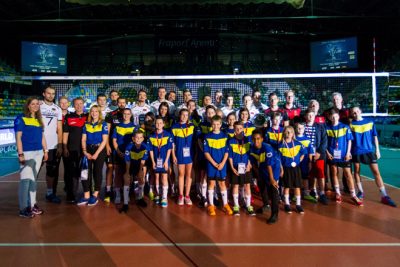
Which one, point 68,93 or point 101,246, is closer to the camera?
point 101,246

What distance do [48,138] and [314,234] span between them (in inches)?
195

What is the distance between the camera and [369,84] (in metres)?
10.9

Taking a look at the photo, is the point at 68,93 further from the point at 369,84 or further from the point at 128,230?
the point at 369,84

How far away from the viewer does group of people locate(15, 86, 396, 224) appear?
5.05 meters

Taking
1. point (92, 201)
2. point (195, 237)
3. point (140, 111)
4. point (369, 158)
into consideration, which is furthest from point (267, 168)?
point (92, 201)

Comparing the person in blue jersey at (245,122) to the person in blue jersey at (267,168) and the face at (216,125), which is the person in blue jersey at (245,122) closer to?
the person in blue jersey at (267,168)

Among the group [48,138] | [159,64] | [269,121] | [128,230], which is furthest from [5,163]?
[159,64]

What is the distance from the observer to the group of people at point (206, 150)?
5.05 metres

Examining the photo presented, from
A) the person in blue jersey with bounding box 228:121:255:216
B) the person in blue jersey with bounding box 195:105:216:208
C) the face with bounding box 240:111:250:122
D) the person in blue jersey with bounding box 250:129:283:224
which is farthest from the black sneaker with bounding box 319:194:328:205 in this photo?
the person in blue jersey with bounding box 195:105:216:208

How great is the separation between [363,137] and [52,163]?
19.7 feet

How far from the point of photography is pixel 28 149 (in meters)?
4.80

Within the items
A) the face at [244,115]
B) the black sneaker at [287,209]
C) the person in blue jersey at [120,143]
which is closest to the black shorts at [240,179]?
the black sneaker at [287,209]

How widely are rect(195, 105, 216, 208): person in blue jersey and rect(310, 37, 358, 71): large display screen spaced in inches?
661

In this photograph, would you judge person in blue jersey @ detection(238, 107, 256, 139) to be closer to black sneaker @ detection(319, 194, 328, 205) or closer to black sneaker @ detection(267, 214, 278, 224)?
black sneaker @ detection(267, 214, 278, 224)
